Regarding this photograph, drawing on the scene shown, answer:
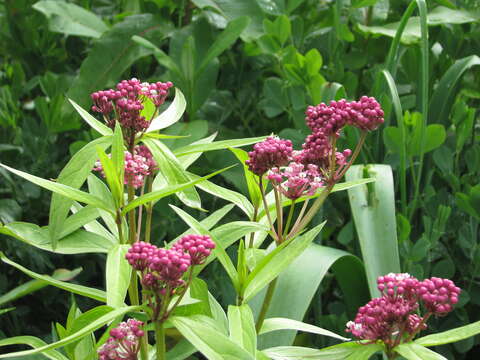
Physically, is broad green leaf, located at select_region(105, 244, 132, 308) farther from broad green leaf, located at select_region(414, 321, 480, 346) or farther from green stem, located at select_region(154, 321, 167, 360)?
broad green leaf, located at select_region(414, 321, 480, 346)

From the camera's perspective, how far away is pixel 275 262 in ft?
2.48

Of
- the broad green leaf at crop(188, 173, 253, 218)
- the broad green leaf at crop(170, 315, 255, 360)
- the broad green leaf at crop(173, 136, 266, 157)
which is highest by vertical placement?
the broad green leaf at crop(173, 136, 266, 157)

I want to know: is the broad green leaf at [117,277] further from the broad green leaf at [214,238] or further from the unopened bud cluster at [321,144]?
the unopened bud cluster at [321,144]

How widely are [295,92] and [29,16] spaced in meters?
1.00

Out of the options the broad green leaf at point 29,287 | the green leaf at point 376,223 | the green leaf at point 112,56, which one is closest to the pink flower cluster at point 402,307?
the green leaf at point 376,223

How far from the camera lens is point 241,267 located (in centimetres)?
80

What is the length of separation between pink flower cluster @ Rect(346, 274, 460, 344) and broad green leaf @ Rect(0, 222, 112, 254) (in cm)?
32

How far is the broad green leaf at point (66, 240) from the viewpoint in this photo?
32.4 inches

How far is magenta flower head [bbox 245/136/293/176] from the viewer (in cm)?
81

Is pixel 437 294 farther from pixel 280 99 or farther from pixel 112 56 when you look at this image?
pixel 112 56

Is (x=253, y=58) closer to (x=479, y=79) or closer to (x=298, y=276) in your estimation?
(x=479, y=79)

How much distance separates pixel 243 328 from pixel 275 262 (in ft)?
0.26

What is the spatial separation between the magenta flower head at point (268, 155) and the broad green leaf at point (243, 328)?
6.6 inches

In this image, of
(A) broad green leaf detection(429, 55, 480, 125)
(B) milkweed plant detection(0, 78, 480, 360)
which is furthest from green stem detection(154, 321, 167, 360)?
(A) broad green leaf detection(429, 55, 480, 125)
